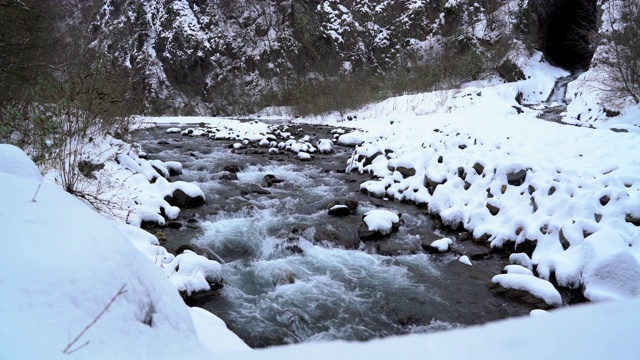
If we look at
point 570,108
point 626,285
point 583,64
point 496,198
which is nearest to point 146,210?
point 496,198

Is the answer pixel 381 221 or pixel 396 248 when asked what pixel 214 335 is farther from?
pixel 381 221

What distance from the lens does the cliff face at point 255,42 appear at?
30.6 metres

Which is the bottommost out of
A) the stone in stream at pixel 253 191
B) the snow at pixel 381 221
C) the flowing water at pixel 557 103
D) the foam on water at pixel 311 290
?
the foam on water at pixel 311 290

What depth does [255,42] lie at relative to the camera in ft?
118

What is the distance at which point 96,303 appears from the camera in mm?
1375

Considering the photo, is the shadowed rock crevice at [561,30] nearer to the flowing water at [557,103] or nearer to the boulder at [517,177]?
the flowing water at [557,103]

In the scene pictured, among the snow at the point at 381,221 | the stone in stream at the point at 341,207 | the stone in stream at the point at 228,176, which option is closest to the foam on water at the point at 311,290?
the snow at the point at 381,221

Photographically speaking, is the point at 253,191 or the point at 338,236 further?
the point at 253,191

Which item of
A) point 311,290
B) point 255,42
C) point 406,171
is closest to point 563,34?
point 406,171

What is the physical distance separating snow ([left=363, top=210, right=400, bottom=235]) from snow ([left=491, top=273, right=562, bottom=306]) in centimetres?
184

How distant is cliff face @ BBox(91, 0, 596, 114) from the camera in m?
30.6

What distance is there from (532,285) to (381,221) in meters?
2.35

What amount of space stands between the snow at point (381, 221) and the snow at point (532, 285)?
1836 millimetres

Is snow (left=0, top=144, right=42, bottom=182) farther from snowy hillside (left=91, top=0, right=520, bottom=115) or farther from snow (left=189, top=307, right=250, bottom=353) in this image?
snowy hillside (left=91, top=0, right=520, bottom=115)
